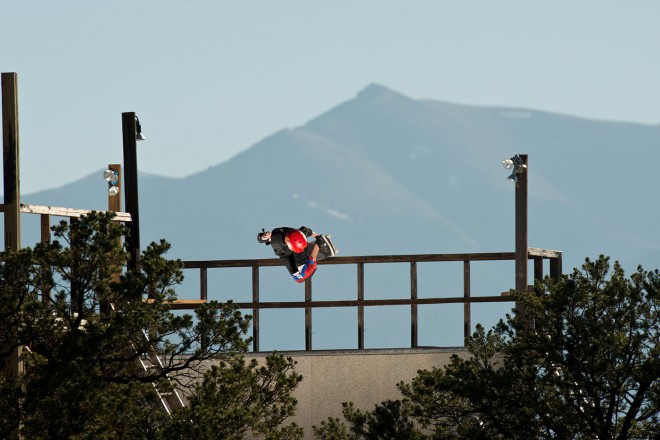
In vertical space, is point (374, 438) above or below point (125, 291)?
below

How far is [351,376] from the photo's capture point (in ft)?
54.9

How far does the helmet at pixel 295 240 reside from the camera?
16.1m

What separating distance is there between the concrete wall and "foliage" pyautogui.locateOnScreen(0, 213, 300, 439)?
10.3 feet

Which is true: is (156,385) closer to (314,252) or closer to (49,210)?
(49,210)

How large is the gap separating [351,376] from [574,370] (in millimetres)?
3757

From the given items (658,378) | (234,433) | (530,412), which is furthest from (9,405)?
(658,378)

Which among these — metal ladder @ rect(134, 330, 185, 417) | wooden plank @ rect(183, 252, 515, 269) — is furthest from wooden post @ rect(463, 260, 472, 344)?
metal ladder @ rect(134, 330, 185, 417)

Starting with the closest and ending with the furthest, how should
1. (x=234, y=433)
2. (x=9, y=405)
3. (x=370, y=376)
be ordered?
(x=9, y=405), (x=234, y=433), (x=370, y=376)

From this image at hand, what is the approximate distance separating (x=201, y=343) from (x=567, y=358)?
3481mm

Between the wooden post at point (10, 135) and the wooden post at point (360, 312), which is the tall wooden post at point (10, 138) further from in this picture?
the wooden post at point (360, 312)

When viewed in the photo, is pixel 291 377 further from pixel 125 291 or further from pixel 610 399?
pixel 610 399

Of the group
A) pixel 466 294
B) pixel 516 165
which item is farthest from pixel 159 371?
pixel 516 165

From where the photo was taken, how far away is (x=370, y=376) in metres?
16.8

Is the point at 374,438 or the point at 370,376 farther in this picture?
the point at 370,376
